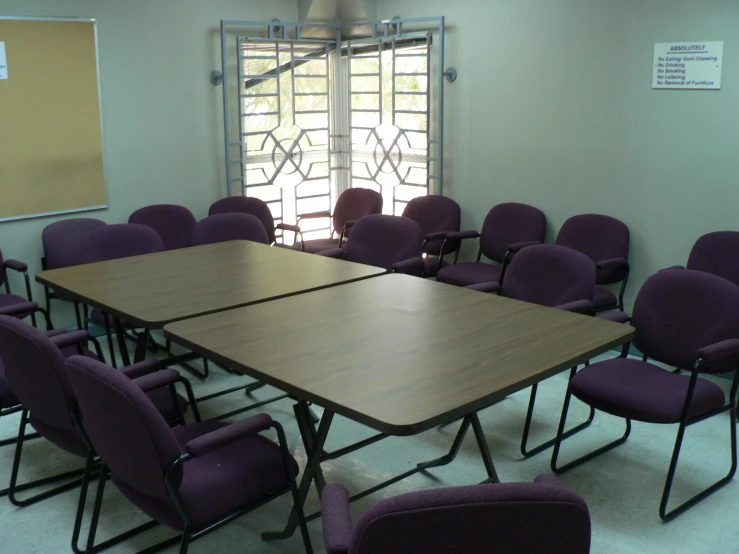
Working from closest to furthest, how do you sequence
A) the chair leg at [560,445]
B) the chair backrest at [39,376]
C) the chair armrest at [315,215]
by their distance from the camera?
1. the chair backrest at [39,376]
2. the chair leg at [560,445]
3. the chair armrest at [315,215]

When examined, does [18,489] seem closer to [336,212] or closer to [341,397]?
[341,397]

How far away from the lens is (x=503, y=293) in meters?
4.26

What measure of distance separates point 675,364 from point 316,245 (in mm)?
3345

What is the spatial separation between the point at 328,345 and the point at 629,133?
3208 millimetres

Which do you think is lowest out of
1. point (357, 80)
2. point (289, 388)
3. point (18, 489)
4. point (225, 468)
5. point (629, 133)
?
point (18, 489)

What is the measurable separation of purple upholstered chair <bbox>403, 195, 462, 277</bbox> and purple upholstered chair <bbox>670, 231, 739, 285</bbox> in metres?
1.79

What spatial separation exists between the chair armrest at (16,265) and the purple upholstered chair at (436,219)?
2.74 metres

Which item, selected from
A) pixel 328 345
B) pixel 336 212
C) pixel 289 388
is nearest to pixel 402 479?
pixel 328 345

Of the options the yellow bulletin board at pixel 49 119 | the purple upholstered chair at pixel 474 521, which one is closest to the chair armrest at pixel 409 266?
the yellow bulletin board at pixel 49 119

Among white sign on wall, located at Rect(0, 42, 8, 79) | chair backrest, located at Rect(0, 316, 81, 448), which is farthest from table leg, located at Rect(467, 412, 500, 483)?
white sign on wall, located at Rect(0, 42, 8, 79)

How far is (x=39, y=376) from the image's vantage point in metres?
2.94

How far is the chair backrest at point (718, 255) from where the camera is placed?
15.2 feet

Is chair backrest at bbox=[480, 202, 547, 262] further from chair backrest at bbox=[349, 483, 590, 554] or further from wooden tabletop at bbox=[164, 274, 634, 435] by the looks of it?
chair backrest at bbox=[349, 483, 590, 554]

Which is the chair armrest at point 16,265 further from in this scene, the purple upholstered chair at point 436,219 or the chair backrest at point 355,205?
the purple upholstered chair at point 436,219
